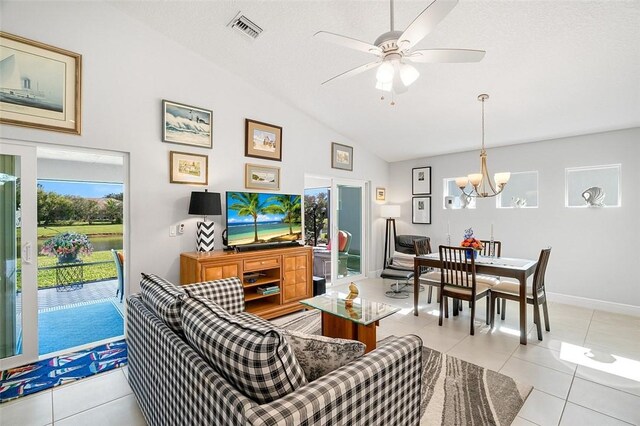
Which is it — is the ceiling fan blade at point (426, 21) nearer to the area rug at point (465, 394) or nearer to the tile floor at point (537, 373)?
the area rug at point (465, 394)

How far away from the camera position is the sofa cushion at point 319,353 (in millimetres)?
1267

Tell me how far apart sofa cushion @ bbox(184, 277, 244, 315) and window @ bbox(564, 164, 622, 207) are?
4558mm

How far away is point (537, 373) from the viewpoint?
2389 millimetres

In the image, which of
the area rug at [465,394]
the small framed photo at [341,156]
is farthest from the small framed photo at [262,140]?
the area rug at [465,394]

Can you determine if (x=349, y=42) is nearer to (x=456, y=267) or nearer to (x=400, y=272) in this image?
(x=456, y=267)

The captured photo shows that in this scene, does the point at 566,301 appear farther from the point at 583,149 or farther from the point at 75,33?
the point at 75,33

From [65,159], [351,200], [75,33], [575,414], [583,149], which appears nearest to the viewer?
[575,414]

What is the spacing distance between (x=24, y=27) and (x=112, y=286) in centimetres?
406

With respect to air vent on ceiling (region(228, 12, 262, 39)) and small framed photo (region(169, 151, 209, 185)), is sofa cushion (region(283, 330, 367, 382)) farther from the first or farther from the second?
air vent on ceiling (region(228, 12, 262, 39))

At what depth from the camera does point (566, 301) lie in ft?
13.6

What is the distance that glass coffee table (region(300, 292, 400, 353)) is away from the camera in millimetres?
2346

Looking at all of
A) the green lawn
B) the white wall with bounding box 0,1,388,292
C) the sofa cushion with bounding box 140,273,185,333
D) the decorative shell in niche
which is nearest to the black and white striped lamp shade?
the white wall with bounding box 0,1,388,292

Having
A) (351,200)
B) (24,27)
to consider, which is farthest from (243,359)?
(351,200)

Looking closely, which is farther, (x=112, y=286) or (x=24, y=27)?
(x=112, y=286)
